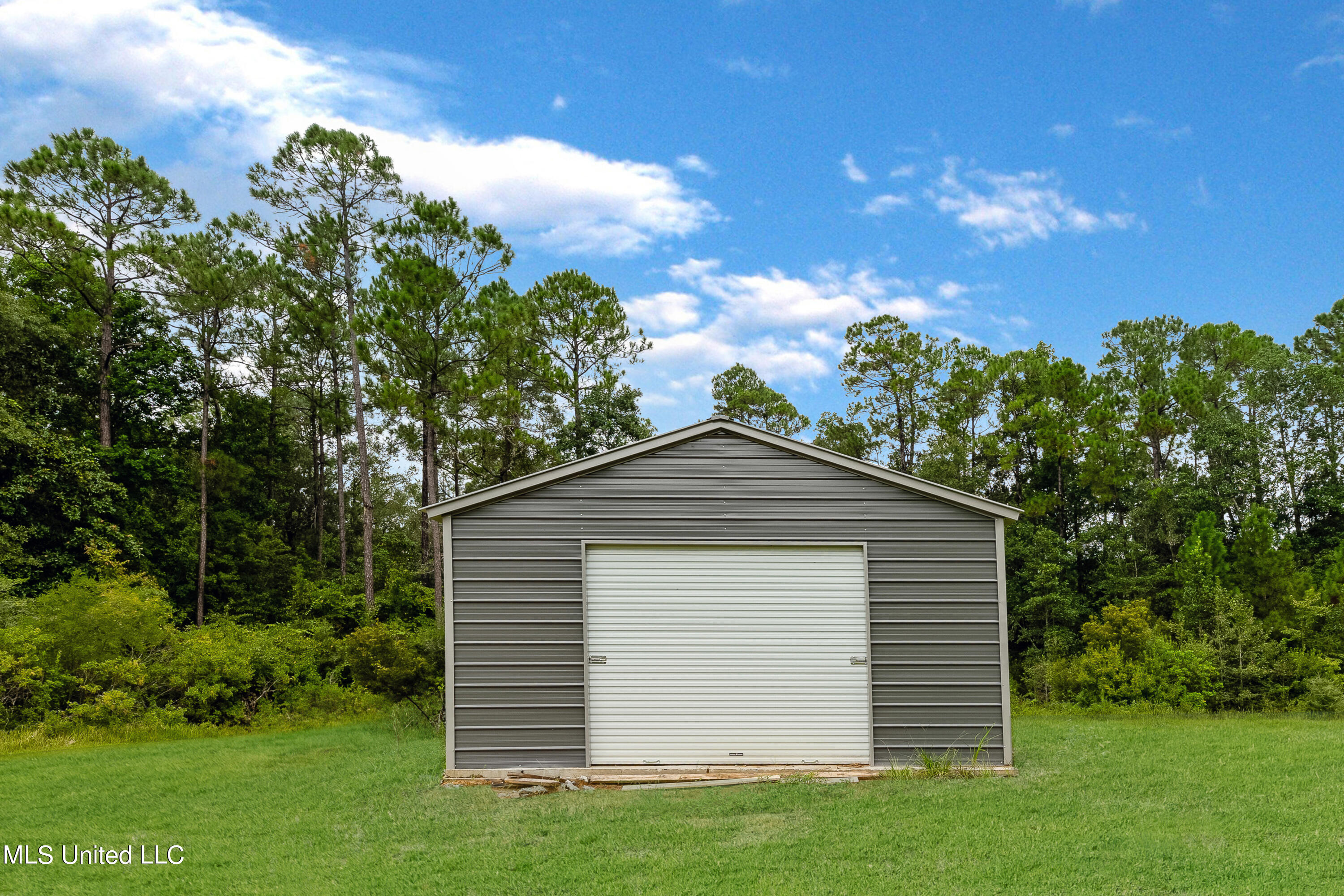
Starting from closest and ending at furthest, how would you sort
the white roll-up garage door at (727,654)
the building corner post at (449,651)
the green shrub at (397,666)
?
the building corner post at (449,651)
the white roll-up garage door at (727,654)
the green shrub at (397,666)

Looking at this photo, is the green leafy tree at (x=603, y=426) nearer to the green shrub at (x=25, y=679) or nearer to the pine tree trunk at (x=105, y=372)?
the pine tree trunk at (x=105, y=372)

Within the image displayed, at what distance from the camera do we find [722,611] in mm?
8305

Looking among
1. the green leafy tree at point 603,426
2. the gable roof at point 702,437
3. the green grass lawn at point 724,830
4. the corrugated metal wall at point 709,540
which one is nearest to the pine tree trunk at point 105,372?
the green leafy tree at point 603,426

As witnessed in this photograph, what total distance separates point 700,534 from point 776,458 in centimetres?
111

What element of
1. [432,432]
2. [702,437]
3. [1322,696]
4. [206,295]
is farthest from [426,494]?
[1322,696]

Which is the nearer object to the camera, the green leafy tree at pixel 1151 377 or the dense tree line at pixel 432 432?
the dense tree line at pixel 432 432

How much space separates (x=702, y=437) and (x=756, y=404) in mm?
18413

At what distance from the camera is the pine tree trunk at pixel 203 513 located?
66.3 ft

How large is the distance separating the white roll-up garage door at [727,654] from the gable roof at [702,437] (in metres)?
0.83

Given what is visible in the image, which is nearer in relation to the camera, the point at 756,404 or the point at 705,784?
the point at 705,784

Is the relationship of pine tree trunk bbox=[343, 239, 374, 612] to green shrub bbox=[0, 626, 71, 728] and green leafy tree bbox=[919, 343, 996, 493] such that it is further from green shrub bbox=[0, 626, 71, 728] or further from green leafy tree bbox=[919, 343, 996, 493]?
green leafy tree bbox=[919, 343, 996, 493]

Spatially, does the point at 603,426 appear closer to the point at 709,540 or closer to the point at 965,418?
the point at 965,418

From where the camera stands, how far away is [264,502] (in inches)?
948

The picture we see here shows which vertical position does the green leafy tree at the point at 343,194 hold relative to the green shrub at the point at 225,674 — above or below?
above
